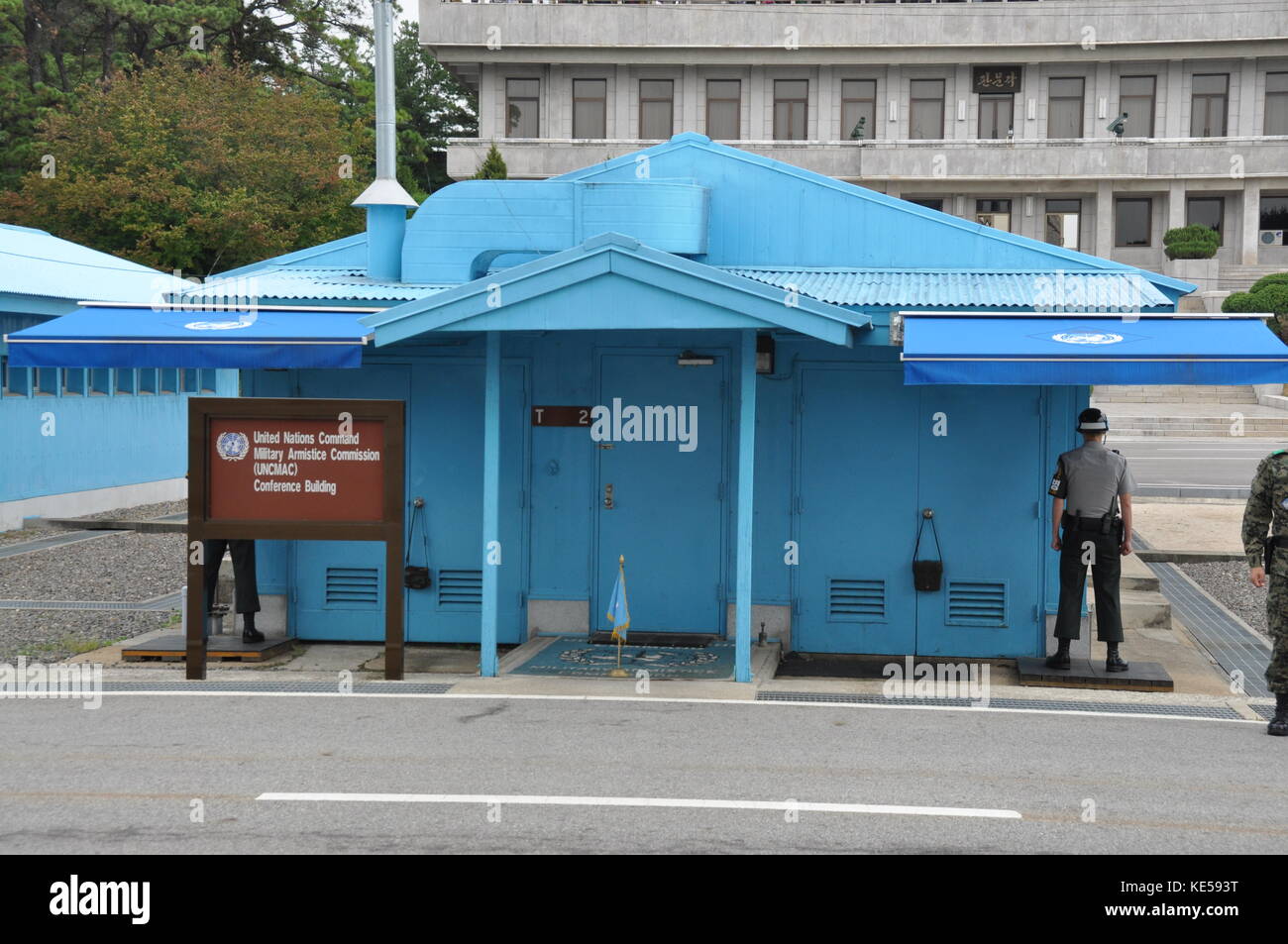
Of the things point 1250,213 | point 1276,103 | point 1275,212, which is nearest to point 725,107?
point 1250,213

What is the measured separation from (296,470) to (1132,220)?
146 ft

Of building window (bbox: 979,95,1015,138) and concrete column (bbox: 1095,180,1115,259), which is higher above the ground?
building window (bbox: 979,95,1015,138)

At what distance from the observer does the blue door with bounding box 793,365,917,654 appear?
11523 mm

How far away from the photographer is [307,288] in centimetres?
1187

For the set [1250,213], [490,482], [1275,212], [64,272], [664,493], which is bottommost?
[664,493]

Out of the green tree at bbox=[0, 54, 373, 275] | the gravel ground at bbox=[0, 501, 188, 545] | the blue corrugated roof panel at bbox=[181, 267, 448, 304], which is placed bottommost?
the gravel ground at bbox=[0, 501, 188, 545]

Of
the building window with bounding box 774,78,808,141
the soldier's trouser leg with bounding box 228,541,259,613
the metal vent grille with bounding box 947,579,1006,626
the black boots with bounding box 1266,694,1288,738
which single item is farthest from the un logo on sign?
the building window with bounding box 774,78,808,141

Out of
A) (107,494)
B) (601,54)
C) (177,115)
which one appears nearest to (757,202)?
(107,494)

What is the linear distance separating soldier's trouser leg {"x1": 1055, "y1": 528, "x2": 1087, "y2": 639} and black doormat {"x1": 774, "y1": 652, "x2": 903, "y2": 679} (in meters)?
1.38

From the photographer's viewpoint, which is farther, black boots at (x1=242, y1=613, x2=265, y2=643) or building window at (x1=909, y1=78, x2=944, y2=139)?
building window at (x1=909, y1=78, x2=944, y2=139)

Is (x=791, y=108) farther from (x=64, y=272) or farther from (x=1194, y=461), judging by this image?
(x=64, y=272)

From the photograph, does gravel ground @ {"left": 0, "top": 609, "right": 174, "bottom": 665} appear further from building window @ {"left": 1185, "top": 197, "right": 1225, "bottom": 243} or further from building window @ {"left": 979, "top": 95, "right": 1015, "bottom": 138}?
building window @ {"left": 1185, "top": 197, "right": 1225, "bottom": 243}
